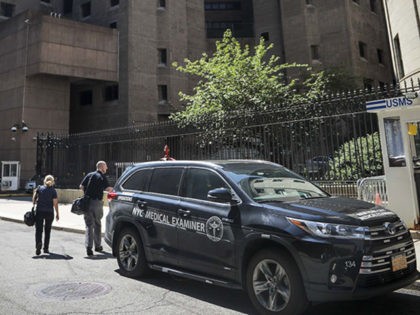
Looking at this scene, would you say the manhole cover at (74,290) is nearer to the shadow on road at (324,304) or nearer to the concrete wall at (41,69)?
the shadow on road at (324,304)

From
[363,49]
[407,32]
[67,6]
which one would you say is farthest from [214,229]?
[67,6]

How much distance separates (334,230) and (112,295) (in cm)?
318

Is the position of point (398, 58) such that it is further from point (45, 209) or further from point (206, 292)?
point (206, 292)

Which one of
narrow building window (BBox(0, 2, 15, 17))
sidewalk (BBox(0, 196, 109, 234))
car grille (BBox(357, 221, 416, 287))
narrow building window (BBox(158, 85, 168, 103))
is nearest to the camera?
car grille (BBox(357, 221, 416, 287))

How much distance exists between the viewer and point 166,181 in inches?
247

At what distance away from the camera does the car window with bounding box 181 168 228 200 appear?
554 cm

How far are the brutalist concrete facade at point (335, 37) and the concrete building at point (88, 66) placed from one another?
953 centimetres

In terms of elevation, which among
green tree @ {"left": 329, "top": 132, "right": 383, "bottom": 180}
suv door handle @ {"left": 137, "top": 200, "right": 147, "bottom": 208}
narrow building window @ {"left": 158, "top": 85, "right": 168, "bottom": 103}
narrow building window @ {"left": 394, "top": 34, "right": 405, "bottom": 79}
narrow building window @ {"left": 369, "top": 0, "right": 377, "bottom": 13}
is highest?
narrow building window @ {"left": 369, "top": 0, "right": 377, "bottom": 13}

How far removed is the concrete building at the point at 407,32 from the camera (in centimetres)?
1659

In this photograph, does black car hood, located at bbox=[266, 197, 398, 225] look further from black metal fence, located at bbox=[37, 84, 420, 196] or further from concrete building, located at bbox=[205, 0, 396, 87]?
concrete building, located at bbox=[205, 0, 396, 87]

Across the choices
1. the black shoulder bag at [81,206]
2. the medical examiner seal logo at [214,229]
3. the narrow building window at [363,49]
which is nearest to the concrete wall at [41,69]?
the narrow building window at [363,49]

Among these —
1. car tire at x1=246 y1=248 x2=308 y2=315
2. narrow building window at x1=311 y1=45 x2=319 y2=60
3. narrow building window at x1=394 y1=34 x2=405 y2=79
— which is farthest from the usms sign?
narrow building window at x1=311 y1=45 x2=319 y2=60

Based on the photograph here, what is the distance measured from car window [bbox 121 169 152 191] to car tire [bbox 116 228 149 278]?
0.71 metres

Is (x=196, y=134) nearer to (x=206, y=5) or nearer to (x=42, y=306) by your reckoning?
(x=42, y=306)
